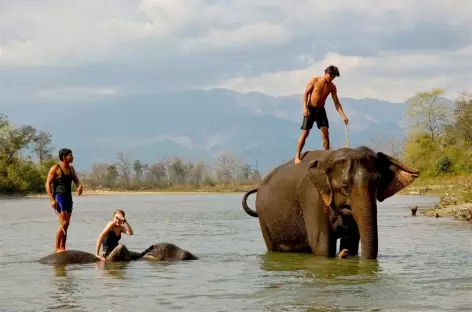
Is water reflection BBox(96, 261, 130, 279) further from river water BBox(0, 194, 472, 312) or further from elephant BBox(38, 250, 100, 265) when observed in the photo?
elephant BBox(38, 250, 100, 265)

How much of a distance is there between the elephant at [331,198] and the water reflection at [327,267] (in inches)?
9.9

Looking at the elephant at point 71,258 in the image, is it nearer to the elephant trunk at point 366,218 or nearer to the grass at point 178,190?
the elephant trunk at point 366,218

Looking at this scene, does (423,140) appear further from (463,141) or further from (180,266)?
(180,266)

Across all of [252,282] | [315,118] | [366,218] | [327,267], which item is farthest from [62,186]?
[366,218]

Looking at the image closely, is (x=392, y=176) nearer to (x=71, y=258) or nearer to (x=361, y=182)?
(x=361, y=182)

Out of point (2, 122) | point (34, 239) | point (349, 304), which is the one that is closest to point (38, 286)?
point (349, 304)

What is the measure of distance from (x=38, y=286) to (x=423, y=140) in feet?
268

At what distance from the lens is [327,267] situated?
51.2ft

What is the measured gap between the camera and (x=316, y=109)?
18.3 metres

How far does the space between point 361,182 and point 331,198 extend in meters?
0.75

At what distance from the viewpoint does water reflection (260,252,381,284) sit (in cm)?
1432

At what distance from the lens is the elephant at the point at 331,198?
614 inches

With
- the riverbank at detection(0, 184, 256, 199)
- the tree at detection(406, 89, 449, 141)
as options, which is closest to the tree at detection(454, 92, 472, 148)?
the tree at detection(406, 89, 449, 141)

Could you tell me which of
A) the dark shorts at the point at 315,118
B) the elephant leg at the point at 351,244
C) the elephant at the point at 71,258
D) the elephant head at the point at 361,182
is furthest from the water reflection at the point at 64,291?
the dark shorts at the point at 315,118
